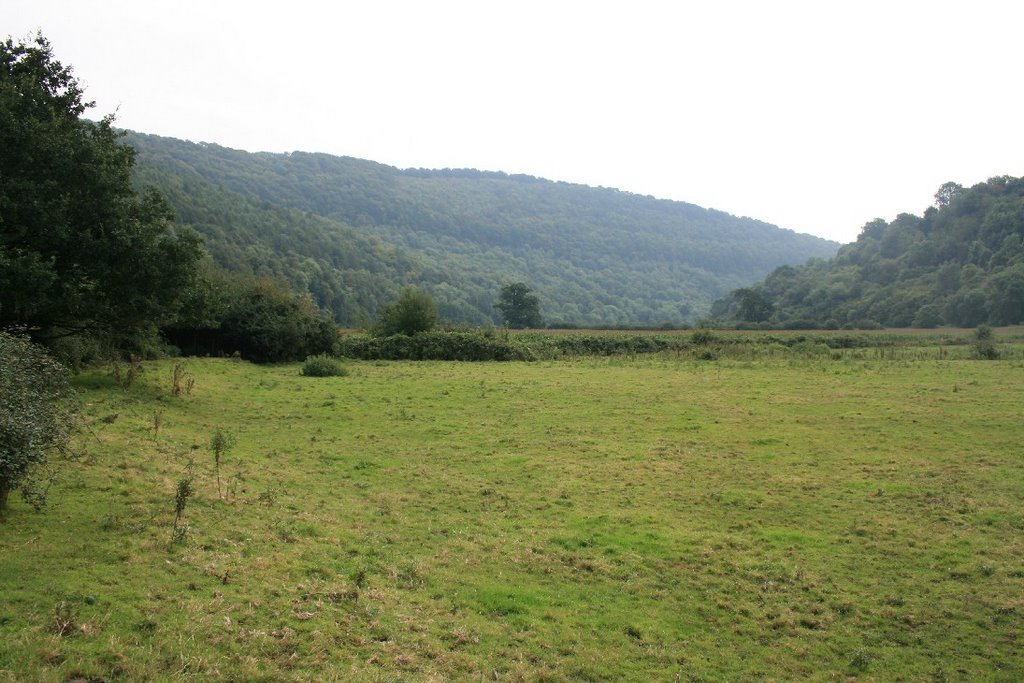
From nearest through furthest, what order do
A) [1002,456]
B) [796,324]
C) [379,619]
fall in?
[379,619] → [1002,456] → [796,324]

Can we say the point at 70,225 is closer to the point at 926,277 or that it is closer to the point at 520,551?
the point at 520,551

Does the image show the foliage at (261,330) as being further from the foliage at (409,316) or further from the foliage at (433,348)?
the foliage at (409,316)

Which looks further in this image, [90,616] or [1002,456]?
[1002,456]

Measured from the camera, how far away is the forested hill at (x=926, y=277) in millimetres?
81812

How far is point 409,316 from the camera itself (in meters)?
53.8

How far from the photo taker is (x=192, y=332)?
138 feet

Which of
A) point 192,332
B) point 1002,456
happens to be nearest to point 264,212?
point 192,332

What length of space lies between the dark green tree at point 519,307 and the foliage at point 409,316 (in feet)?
117

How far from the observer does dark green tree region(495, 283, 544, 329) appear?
90.4 m

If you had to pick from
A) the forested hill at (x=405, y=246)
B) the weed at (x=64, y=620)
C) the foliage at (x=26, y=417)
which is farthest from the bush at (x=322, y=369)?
the forested hill at (x=405, y=246)

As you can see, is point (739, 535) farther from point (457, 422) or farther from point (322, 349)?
point (322, 349)

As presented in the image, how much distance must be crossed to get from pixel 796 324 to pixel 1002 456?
66314 mm

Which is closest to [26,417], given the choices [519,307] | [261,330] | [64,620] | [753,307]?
[64,620]

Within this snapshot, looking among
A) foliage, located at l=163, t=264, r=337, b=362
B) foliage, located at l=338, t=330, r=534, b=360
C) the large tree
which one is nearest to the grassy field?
the large tree
